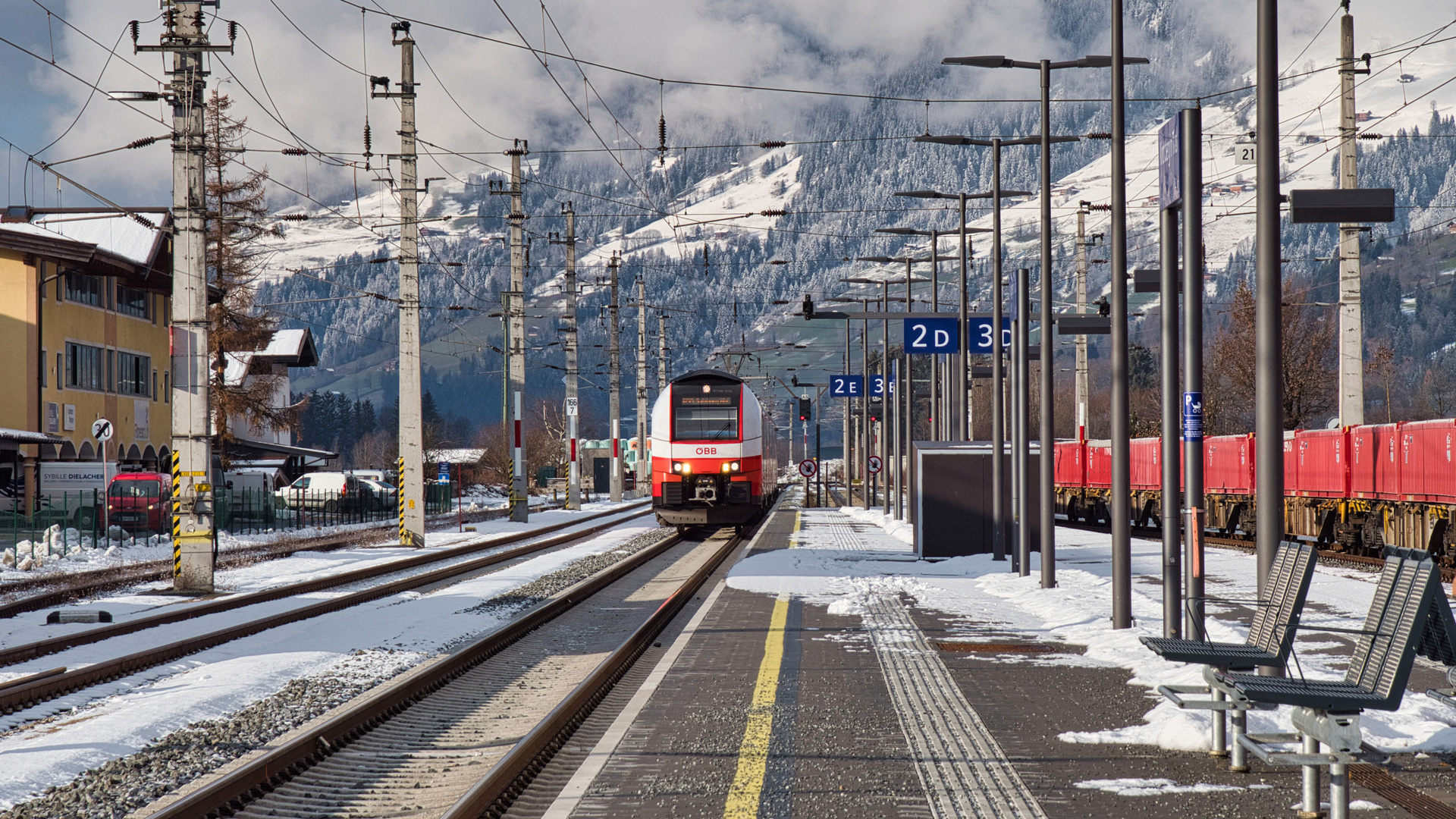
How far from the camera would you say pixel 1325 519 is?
30.2 meters

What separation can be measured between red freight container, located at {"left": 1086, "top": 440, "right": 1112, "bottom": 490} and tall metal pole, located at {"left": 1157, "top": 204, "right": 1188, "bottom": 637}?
3269 centimetres

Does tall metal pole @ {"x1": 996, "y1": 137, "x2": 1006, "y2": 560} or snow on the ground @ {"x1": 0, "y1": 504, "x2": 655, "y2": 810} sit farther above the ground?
tall metal pole @ {"x1": 996, "y1": 137, "x2": 1006, "y2": 560}

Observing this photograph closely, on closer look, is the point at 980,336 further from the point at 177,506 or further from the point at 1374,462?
the point at 177,506

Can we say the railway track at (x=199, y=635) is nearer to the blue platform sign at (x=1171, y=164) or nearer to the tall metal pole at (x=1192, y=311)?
the tall metal pole at (x=1192, y=311)

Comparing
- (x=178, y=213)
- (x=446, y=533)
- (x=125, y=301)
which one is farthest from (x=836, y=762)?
(x=125, y=301)

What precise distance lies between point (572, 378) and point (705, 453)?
21434mm

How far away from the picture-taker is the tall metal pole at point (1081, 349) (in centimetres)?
4331

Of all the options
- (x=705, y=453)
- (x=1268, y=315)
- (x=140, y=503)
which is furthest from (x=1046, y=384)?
(x=140, y=503)

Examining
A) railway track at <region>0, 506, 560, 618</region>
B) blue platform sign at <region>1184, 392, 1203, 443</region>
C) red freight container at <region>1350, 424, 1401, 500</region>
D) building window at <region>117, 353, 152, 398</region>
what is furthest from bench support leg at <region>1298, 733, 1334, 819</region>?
building window at <region>117, 353, 152, 398</region>

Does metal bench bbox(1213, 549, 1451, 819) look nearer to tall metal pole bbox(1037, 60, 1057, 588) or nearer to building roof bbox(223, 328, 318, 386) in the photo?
tall metal pole bbox(1037, 60, 1057, 588)

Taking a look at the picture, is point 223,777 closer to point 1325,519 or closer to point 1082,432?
point 1325,519

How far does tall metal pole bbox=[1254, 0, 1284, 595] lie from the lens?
8523mm

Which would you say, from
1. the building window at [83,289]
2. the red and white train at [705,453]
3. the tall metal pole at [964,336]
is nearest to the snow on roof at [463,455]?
the building window at [83,289]

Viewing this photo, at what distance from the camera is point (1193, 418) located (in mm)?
11141
